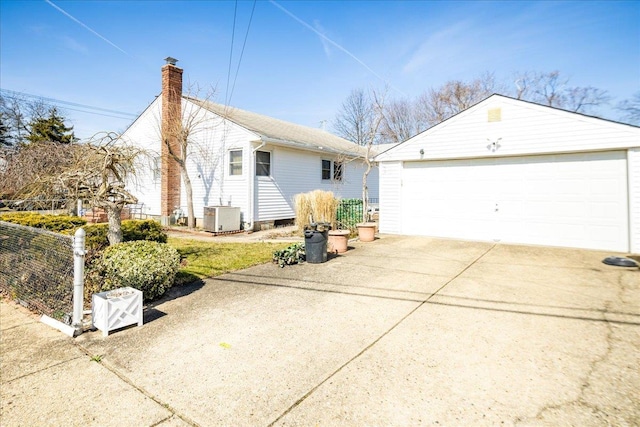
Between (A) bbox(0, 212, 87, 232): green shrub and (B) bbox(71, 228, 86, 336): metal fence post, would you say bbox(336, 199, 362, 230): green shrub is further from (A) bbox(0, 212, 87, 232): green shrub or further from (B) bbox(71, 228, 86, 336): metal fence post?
(B) bbox(71, 228, 86, 336): metal fence post

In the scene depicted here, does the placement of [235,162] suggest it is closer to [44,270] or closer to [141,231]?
[141,231]

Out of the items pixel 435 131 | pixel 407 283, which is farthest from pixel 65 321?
pixel 435 131

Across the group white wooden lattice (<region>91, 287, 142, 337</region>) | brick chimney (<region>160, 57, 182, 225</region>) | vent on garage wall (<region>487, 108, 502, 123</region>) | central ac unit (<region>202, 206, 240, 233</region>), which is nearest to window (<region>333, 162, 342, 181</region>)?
central ac unit (<region>202, 206, 240, 233</region>)

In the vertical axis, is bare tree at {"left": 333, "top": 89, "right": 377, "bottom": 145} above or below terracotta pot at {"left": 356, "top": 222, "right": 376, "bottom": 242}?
above

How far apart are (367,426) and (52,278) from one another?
188 inches

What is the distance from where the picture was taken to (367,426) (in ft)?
7.18

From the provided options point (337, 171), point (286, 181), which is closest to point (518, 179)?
point (286, 181)

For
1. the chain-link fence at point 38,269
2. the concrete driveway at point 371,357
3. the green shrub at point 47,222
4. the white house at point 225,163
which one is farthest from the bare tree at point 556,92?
the chain-link fence at point 38,269

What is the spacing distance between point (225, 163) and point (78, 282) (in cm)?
1002

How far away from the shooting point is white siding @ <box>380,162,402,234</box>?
427 inches

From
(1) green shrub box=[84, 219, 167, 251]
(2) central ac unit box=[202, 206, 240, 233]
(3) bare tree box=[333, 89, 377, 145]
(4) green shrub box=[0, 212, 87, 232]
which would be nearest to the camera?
(1) green shrub box=[84, 219, 167, 251]

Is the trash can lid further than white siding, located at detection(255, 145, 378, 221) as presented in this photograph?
No

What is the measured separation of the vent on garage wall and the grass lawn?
275 inches

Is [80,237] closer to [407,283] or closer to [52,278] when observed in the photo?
[52,278]
